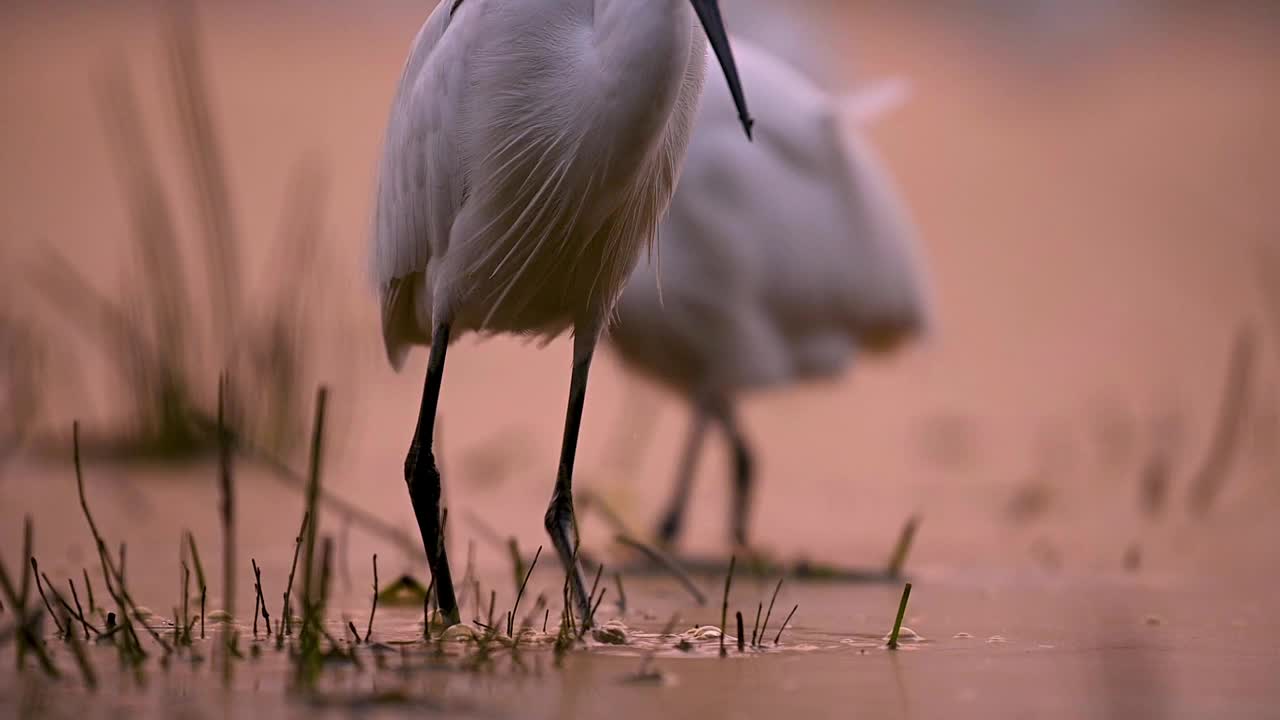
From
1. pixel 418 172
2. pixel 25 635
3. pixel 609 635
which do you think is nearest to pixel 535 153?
pixel 418 172

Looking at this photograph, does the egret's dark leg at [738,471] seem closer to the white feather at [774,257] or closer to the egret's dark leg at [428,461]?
the white feather at [774,257]

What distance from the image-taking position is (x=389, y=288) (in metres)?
3.64

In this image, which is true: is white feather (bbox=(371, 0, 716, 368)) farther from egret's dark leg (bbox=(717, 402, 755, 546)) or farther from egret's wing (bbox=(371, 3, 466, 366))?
egret's dark leg (bbox=(717, 402, 755, 546))

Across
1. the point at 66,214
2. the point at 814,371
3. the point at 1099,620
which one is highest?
the point at 66,214

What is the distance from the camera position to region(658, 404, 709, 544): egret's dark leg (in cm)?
563

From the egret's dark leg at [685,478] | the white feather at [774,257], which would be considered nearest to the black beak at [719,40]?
the white feather at [774,257]

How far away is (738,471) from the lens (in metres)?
5.89

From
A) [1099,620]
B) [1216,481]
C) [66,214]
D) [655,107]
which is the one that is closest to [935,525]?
[1216,481]

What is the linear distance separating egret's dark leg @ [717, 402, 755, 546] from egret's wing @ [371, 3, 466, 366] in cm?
217

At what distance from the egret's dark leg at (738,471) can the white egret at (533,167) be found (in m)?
2.29

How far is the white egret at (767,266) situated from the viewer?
5.46 metres

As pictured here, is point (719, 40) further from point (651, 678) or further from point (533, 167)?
point (651, 678)

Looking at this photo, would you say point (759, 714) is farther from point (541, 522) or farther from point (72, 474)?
point (72, 474)

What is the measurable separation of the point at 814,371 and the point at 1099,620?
3042 millimetres
